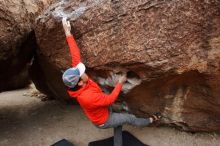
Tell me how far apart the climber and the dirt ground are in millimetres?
916

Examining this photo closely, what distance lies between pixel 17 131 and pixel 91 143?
195 cm

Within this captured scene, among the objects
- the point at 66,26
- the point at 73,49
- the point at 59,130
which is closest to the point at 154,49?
the point at 73,49

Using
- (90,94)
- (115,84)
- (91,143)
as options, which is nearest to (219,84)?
(115,84)

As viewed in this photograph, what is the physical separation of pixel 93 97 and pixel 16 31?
243 centimetres

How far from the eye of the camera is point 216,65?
4.61 m

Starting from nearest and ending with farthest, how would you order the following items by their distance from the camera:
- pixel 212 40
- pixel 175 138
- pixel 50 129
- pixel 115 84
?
pixel 212 40 → pixel 115 84 → pixel 175 138 → pixel 50 129

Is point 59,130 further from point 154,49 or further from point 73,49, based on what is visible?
point 154,49

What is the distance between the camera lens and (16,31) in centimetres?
623

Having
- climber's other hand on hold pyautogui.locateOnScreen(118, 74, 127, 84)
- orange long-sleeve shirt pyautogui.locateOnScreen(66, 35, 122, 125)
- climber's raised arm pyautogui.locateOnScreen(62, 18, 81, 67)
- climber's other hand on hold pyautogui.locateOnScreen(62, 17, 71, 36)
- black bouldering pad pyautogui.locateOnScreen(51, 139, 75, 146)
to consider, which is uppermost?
climber's other hand on hold pyautogui.locateOnScreen(62, 17, 71, 36)

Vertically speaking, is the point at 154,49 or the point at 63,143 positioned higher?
the point at 154,49

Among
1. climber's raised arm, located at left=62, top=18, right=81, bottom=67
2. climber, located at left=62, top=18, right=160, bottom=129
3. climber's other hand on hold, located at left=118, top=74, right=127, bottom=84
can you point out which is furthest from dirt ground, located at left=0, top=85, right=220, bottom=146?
climber's raised arm, located at left=62, top=18, right=81, bottom=67

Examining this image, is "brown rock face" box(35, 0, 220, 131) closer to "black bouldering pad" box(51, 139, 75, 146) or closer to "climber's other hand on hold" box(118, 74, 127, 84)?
"climber's other hand on hold" box(118, 74, 127, 84)

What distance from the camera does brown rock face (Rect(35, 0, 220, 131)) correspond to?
14.7ft

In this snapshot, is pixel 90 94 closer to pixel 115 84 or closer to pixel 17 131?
pixel 115 84
